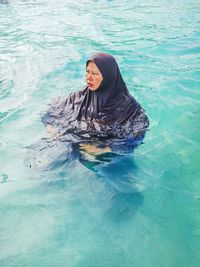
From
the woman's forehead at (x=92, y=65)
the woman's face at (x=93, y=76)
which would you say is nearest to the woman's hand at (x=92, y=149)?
the woman's face at (x=93, y=76)

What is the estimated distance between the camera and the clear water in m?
3.36

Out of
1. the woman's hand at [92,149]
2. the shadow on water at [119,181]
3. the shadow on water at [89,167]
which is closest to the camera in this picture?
the shadow on water at [119,181]

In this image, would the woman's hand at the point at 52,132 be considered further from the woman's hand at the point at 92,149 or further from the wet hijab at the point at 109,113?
the woman's hand at the point at 92,149

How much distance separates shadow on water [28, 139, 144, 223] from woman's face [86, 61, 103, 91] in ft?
2.57

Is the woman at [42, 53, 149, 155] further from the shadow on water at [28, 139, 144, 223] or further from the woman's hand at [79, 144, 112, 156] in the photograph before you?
the shadow on water at [28, 139, 144, 223]

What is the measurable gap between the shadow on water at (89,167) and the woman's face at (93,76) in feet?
2.57

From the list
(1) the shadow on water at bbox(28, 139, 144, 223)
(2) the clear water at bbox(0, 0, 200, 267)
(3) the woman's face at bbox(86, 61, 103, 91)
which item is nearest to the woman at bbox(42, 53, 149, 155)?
(3) the woman's face at bbox(86, 61, 103, 91)

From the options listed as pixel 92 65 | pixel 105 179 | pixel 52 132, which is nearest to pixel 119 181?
pixel 105 179

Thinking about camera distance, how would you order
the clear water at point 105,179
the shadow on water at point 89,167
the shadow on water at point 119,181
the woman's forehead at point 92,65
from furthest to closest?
the shadow on water at point 89,167 < the woman's forehead at point 92,65 < the shadow on water at point 119,181 < the clear water at point 105,179

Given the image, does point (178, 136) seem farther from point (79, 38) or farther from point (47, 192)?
point (79, 38)

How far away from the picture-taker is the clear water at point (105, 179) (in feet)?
11.0

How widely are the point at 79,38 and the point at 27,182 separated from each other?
7.46 metres

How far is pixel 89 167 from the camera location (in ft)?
13.6

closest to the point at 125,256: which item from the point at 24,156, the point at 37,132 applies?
the point at 24,156
